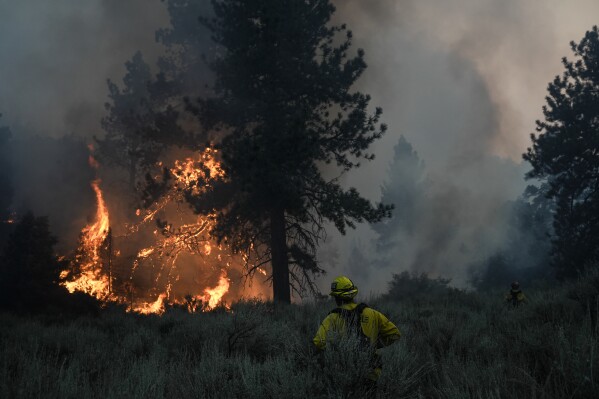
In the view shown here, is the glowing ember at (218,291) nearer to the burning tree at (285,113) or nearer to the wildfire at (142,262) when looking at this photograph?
the wildfire at (142,262)

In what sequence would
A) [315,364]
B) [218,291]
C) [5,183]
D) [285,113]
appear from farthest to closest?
[5,183] → [218,291] → [285,113] → [315,364]

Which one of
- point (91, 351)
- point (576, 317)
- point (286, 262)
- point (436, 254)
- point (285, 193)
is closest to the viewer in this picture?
point (91, 351)

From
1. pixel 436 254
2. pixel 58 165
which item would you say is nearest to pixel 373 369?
pixel 58 165

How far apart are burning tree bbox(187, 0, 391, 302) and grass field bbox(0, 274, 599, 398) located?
18.5 feet

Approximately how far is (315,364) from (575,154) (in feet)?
67.0

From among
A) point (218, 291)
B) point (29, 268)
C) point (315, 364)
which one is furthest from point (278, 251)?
point (218, 291)

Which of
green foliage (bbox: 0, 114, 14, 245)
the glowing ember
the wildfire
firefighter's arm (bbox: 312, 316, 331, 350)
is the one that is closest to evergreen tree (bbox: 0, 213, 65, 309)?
the wildfire

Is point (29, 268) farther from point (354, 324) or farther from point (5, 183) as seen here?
point (5, 183)

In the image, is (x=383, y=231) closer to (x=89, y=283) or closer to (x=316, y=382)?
(x=89, y=283)

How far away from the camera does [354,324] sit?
4.26 meters

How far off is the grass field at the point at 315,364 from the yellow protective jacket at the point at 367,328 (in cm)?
23

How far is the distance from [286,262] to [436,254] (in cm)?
5083

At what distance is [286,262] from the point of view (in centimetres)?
1523

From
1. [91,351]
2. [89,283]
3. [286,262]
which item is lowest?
[91,351]
